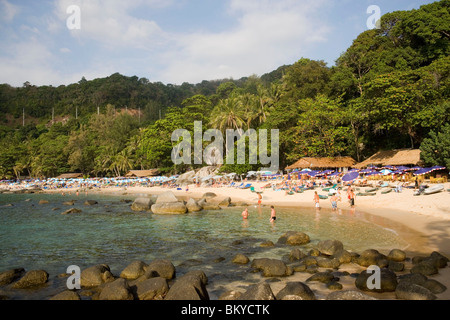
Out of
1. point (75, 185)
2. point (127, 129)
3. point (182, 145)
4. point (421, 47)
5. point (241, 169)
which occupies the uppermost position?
point (421, 47)

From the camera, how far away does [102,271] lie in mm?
9398

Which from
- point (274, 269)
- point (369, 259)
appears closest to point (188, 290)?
point (274, 269)

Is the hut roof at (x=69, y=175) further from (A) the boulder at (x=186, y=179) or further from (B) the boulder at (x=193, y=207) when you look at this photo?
(B) the boulder at (x=193, y=207)

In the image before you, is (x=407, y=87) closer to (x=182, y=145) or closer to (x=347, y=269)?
(x=347, y=269)

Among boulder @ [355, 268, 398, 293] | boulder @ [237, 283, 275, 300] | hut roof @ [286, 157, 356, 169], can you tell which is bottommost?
boulder @ [355, 268, 398, 293]

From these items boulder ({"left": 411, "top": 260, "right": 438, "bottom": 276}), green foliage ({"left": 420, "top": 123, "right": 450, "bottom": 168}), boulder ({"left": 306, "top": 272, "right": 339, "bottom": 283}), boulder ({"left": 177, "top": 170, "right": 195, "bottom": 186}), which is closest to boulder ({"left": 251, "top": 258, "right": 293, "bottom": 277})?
boulder ({"left": 306, "top": 272, "right": 339, "bottom": 283})

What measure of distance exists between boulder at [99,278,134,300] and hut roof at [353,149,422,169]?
30.9 m

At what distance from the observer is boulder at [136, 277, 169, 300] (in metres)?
7.70

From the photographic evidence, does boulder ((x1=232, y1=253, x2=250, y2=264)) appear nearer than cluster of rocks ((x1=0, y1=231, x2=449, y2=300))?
No

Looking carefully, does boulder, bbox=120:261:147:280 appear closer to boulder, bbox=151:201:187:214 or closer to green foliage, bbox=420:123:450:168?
boulder, bbox=151:201:187:214

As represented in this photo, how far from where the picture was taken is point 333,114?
127ft

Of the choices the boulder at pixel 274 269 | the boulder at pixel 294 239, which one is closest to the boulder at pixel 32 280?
the boulder at pixel 274 269
